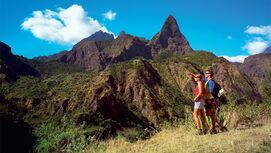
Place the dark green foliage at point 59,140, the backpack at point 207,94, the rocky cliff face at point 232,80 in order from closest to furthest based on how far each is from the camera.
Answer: the dark green foliage at point 59,140 < the backpack at point 207,94 < the rocky cliff face at point 232,80

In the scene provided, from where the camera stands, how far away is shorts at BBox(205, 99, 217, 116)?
9.92 metres

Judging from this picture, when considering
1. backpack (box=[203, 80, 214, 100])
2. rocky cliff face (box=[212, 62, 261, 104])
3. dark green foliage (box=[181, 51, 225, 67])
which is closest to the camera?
backpack (box=[203, 80, 214, 100])

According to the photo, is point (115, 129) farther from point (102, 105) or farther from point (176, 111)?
point (176, 111)

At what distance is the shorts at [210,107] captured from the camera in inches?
391

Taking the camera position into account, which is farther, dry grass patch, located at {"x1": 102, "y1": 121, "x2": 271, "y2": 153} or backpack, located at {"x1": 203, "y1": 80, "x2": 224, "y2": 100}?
backpack, located at {"x1": 203, "y1": 80, "x2": 224, "y2": 100}

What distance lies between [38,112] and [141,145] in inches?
3764

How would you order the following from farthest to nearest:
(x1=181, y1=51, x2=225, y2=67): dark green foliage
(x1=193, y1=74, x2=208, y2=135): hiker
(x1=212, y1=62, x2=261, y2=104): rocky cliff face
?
1. (x1=181, y1=51, x2=225, y2=67): dark green foliage
2. (x1=212, y1=62, x2=261, y2=104): rocky cliff face
3. (x1=193, y1=74, x2=208, y2=135): hiker

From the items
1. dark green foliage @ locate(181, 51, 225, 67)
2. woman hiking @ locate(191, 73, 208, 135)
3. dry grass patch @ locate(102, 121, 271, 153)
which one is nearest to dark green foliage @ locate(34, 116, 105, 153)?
dry grass patch @ locate(102, 121, 271, 153)

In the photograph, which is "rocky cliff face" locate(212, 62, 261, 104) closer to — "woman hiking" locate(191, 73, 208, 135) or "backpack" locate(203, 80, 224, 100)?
"backpack" locate(203, 80, 224, 100)

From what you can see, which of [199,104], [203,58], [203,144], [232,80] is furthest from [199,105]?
[203,58]

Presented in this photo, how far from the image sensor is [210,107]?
9.98 meters

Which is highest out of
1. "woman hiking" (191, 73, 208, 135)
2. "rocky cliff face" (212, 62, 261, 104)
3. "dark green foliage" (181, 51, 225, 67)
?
"dark green foliage" (181, 51, 225, 67)

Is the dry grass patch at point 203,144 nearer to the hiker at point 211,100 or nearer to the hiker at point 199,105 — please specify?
the hiker at point 199,105

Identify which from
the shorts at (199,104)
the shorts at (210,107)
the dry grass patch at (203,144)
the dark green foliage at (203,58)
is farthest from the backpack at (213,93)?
the dark green foliage at (203,58)
